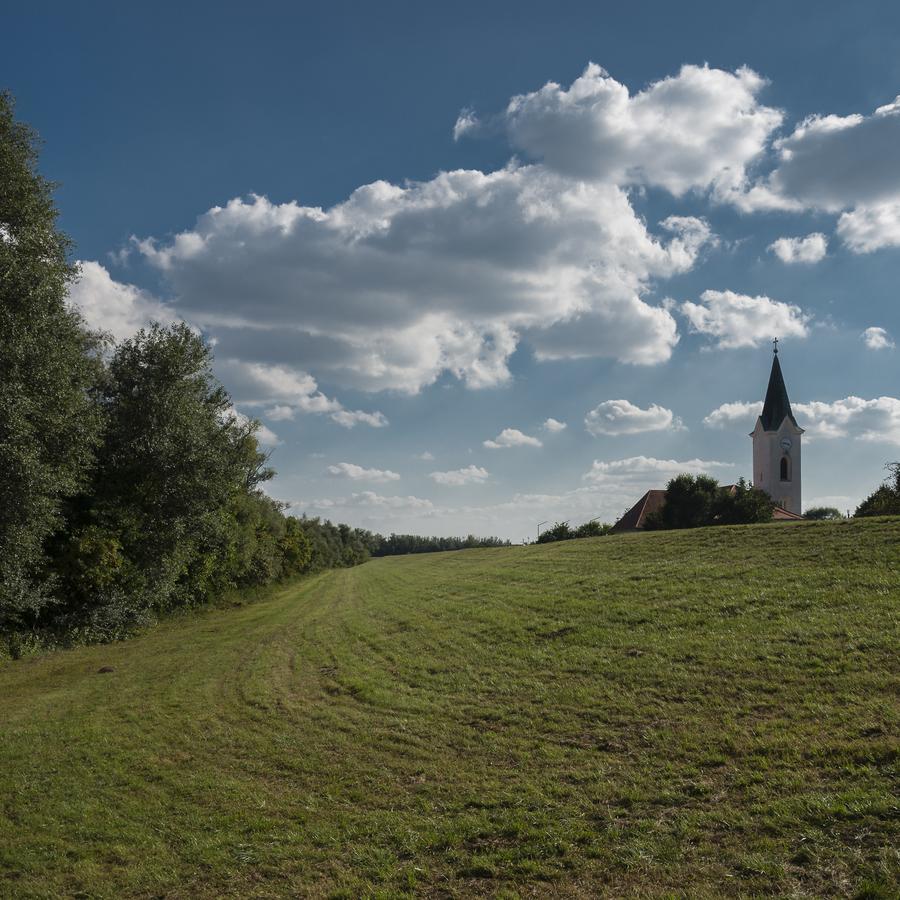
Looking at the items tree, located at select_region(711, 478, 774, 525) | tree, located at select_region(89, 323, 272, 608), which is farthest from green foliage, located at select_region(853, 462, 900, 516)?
tree, located at select_region(89, 323, 272, 608)

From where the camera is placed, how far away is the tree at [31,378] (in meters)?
20.1

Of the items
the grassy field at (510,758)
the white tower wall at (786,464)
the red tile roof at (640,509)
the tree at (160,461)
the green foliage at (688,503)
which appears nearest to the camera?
the grassy field at (510,758)

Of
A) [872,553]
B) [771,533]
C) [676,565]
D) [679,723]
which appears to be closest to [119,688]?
[679,723]

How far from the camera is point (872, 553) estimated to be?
19.5 meters

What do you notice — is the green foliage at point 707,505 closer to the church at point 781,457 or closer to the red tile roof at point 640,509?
the red tile roof at point 640,509

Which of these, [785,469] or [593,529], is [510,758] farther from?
[785,469]

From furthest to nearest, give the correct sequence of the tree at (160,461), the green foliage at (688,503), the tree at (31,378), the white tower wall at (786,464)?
the white tower wall at (786,464) → the green foliage at (688,503) → the tree at (160,461) → the tree at (31,378)

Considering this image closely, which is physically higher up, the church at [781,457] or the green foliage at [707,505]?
the church at [781,457]

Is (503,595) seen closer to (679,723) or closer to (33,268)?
(679,723)

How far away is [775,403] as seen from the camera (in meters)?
84.3

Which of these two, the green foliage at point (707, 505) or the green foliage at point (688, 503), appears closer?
the green foliage at point (707, 505)

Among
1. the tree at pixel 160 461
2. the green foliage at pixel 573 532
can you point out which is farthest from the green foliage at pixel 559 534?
the tree at pixel 160 461

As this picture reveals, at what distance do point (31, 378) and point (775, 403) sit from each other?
3263 inches

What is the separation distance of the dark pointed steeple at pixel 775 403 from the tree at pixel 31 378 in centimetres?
7842
